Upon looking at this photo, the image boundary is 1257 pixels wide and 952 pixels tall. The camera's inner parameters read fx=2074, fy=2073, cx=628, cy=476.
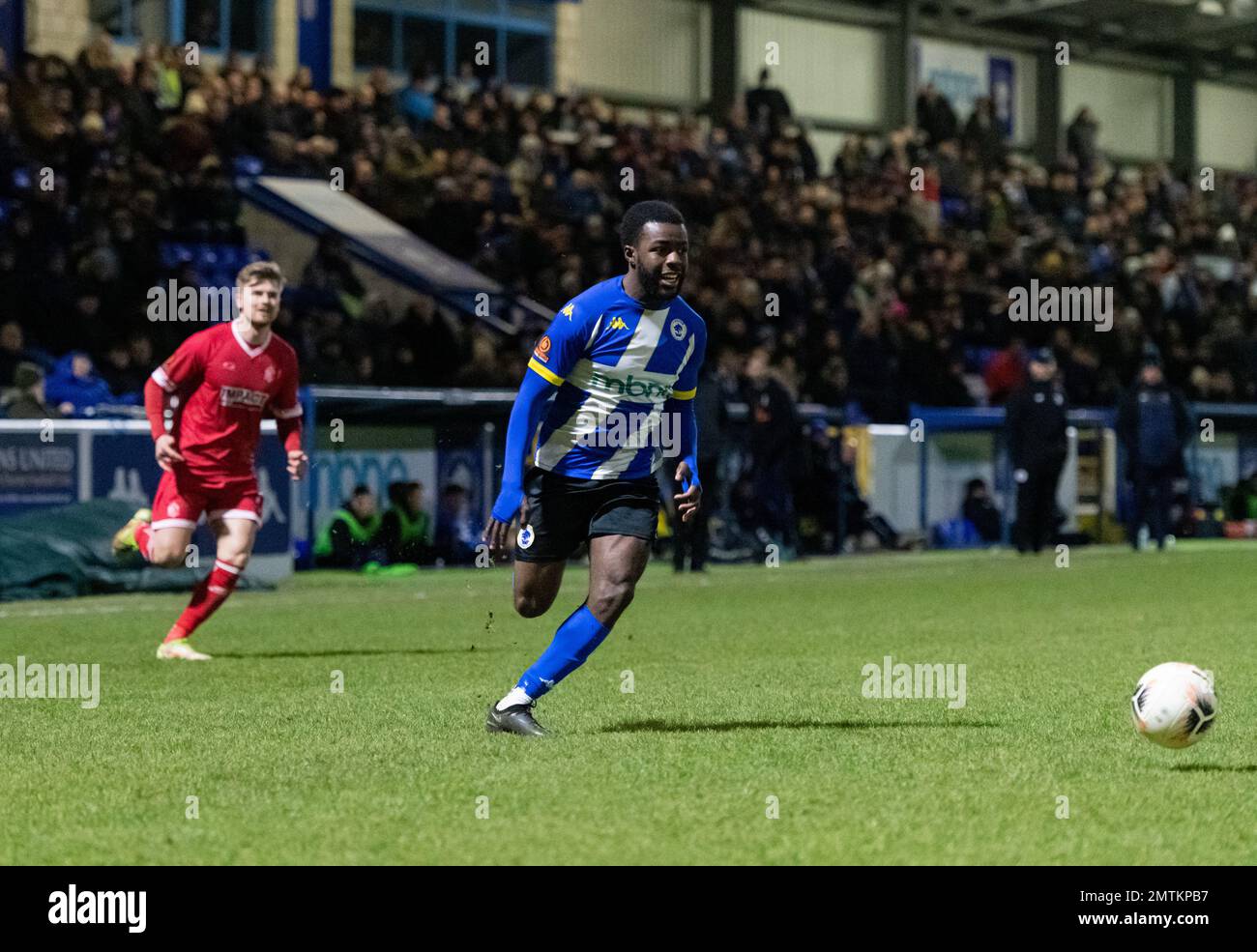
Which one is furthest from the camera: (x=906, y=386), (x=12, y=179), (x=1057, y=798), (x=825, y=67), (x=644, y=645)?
(x=825, y=67)

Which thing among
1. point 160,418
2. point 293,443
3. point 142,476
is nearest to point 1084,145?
point 142,476

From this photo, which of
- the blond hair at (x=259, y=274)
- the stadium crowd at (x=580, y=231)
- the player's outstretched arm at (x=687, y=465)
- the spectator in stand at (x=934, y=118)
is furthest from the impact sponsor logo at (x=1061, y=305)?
the player's outstretched arm at (x=687, y=465)

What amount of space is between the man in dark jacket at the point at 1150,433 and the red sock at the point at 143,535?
605 inches

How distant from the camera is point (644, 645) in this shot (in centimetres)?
1283

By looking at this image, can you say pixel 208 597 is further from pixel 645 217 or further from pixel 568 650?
pixel 645 217

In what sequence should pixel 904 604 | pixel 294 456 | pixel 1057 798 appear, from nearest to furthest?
pixel 1057 798
pixel 294 456
pixel 904 604

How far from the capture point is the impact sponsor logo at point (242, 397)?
Result: 11969 millimetres

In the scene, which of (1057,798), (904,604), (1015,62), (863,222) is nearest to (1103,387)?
(863,222)

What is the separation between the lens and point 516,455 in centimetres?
796

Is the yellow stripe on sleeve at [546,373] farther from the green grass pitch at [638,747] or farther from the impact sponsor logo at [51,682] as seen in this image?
the impact sponsor logo at [51,682]

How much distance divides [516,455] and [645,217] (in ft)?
3.45

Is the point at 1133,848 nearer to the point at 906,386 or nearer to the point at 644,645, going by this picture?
the point at 644,645

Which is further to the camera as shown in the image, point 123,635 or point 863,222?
point 863,222
